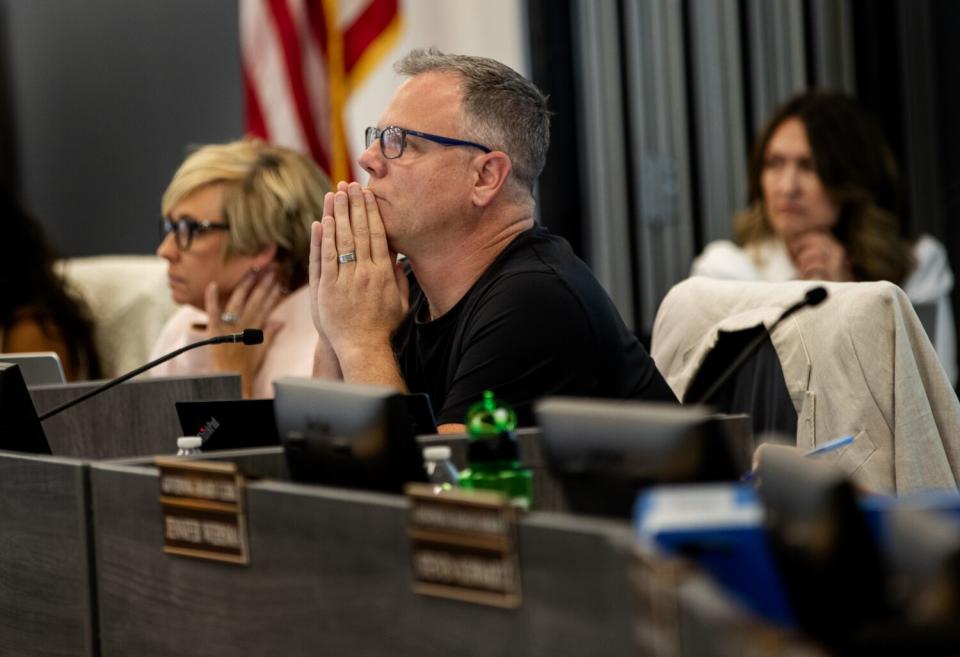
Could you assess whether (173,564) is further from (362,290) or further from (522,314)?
(362,290)

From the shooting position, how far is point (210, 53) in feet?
14.4

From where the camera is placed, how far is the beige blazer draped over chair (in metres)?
1.82

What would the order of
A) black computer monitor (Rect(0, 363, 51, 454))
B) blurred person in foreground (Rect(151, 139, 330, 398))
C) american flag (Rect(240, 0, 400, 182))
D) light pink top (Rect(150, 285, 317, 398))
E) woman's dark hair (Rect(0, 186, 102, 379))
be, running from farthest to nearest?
american flag (Rect(240, 0, 400, 182)) < woman's dark hair (Rect(0, 186, 102, 379)) < blurred person in foreground (Rect(151, 139, 330, 398)) < light pink top (Rect(150, 285, 317, 398)) < black computer monitor (Rect(0, 363, 51, 454))

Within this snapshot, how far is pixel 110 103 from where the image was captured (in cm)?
459

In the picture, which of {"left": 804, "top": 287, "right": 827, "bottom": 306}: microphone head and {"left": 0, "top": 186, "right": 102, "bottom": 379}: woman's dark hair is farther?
{"left": 0, "top": 186, "right": 102, "bottom": 379}: woman's dark hair

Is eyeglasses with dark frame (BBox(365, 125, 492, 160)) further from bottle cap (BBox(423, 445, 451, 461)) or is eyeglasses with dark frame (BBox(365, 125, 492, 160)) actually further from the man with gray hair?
bottle cap (BBox(423, 445, 451, 461))

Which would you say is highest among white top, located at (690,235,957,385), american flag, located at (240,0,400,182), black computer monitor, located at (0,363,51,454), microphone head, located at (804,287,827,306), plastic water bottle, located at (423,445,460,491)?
american flag, located at (240,0,400,182)

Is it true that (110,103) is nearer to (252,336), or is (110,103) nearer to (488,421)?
(252,336)

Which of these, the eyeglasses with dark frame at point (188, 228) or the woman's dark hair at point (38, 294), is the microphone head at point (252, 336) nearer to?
the eyeglasses with dark frame at point (188, 228)

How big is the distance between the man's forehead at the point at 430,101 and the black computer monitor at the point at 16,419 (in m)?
0.72

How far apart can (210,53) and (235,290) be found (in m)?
1.75

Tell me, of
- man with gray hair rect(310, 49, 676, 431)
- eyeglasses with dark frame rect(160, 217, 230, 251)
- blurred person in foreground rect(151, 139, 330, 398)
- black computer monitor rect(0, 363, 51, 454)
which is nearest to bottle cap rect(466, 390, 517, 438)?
black computer monitor rect(0, 363, 51, 454)

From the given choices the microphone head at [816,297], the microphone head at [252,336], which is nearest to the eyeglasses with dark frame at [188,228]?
the microphone head at [252,336]

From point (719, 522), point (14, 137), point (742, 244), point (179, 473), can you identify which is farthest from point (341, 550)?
point (14, 137)
